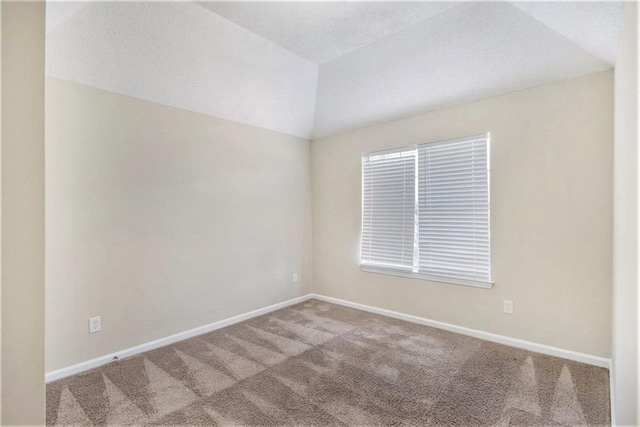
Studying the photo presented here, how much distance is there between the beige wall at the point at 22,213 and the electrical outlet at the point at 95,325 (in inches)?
83.0

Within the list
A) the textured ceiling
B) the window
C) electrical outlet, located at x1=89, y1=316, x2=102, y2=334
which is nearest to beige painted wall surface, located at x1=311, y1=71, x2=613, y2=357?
the window

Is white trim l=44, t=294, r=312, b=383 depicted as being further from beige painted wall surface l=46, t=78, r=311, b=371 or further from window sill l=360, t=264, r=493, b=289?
window sill l=360, t=264, r=493, b=289

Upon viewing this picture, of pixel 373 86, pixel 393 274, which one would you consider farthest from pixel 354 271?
pixel 373 86

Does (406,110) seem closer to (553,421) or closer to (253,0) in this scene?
(253,0)

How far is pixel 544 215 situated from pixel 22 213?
340 centimetres

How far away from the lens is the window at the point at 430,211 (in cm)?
317

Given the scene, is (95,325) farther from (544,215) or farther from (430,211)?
(544,215)

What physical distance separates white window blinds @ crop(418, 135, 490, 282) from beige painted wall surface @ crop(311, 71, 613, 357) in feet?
0.34

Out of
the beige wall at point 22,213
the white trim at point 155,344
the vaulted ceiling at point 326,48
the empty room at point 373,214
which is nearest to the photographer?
the beige wall at point 22,213

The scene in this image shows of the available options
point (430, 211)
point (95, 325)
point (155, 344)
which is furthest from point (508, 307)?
point (95, 325)

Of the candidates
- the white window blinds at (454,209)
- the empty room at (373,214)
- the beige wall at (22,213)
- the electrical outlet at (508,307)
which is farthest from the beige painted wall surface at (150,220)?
the electrical outlet at (508,307)

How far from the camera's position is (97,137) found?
2.65 m

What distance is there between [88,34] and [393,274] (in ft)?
11.9

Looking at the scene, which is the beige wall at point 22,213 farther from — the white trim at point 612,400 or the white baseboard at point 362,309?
the white trim at point 612,400
